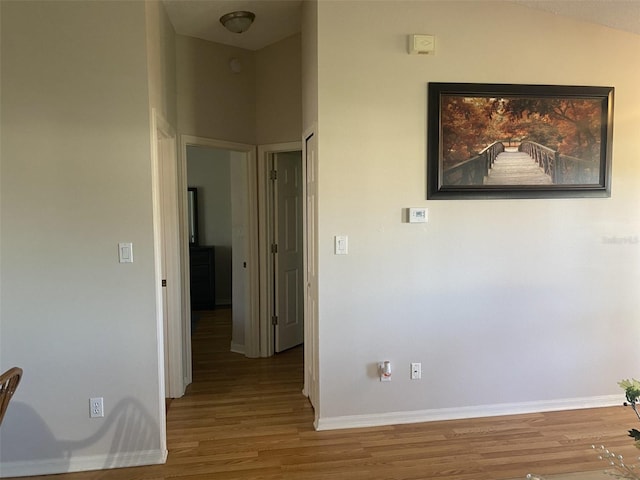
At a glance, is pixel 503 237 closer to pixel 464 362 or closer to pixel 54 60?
pixel 464 362

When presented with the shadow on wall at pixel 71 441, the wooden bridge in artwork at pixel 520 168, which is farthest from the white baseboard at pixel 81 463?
the wooden bridge in artwork at pixel 520 168

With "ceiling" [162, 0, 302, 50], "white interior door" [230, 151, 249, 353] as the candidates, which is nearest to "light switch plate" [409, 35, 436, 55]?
"ceiling" [162, 0, 302, 50]

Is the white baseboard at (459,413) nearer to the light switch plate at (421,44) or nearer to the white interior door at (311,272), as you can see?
the white interior door at (311,272)

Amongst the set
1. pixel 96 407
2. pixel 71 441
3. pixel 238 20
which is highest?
pixel 238 20

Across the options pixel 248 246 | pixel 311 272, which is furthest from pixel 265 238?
pixel 311 272

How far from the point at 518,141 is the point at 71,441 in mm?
3340

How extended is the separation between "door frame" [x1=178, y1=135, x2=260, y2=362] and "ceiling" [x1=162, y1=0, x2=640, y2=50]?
85 centimetres

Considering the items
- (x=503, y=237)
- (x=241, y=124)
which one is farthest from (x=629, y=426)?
(x=241, y=124)

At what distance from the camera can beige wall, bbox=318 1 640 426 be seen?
9.45 ft

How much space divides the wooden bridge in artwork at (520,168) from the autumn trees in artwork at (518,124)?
1.6 inches

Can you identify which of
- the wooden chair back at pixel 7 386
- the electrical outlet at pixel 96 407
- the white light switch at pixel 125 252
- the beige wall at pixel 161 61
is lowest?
the electrical outlet at pixel 96 407

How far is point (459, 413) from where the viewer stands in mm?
3100

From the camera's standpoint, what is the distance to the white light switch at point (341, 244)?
290cm

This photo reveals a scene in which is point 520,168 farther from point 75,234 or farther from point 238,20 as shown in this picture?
point 75,234
